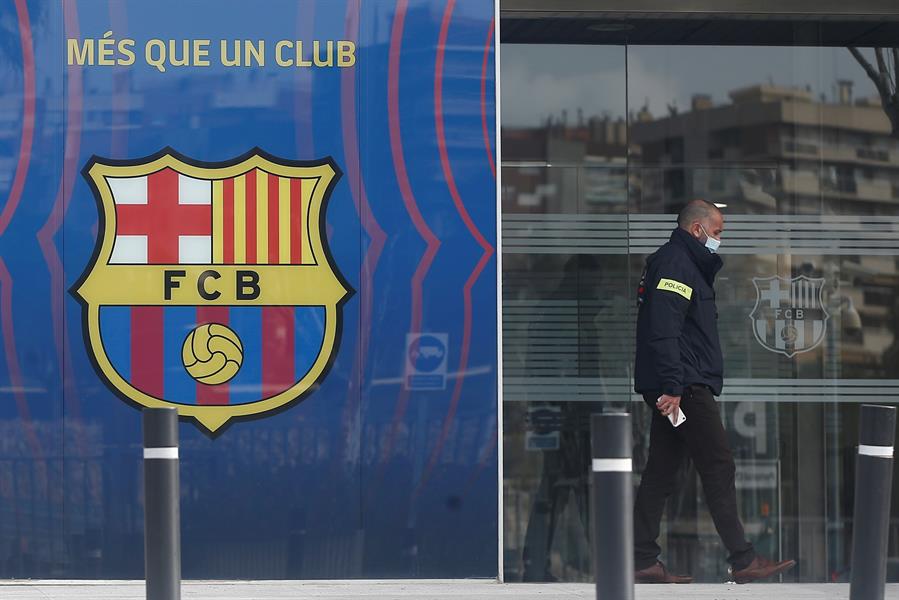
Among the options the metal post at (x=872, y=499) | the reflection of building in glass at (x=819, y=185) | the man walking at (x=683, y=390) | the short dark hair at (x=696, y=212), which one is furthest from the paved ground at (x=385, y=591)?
the short dark hair at (x=696, y=212)

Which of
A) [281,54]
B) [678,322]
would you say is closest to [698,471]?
[678,322]

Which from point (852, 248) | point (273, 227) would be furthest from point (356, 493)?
point (852, 248)

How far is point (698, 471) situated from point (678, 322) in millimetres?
730

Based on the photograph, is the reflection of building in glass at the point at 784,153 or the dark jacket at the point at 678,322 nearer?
the dark jacket at the point at 678,322

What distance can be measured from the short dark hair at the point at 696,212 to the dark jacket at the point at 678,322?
5.0 inches

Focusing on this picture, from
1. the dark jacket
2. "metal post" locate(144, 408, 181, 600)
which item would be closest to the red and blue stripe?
the dark jacket

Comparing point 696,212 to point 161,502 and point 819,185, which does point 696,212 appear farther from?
point 161,502

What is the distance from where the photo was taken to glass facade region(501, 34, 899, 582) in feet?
27.7

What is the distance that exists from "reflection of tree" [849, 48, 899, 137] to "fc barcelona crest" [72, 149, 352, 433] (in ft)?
10.0

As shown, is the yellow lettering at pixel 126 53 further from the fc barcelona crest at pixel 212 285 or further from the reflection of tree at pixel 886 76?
the reflection of tree at pixel 886 76

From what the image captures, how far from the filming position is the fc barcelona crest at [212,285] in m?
7.83

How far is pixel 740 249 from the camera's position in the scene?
28.4 ft

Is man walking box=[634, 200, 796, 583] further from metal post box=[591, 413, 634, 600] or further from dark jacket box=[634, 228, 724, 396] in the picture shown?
metal post box=[591, 413, 634, 600]

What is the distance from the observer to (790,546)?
8.64 metres
